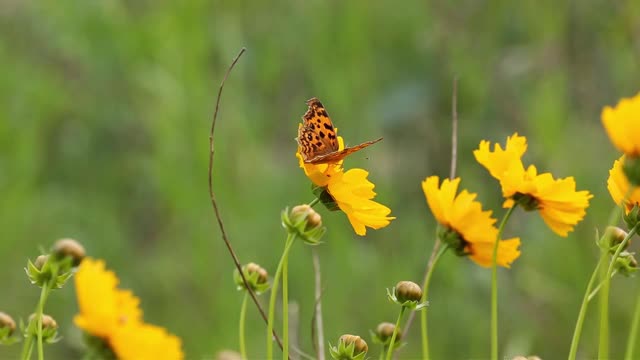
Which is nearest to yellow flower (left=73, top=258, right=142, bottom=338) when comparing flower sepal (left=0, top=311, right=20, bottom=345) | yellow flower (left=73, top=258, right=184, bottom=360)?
yellow flower (left=73, top=258, right=184, bottom=360)

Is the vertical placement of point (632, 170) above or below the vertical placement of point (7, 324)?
below

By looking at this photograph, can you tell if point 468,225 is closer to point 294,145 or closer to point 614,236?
point 614,236

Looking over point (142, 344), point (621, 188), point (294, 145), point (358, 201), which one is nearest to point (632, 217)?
point (621, 188)

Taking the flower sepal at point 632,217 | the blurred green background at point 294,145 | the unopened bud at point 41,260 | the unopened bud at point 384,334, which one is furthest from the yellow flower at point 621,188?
the blurred green background at point 294,145

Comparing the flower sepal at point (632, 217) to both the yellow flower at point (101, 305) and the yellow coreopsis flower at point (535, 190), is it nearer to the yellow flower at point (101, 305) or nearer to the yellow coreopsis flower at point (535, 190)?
the yellow coreopsis flower at point (535, 190)

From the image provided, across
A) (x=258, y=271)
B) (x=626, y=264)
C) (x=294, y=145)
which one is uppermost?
(x=294, y=145)
